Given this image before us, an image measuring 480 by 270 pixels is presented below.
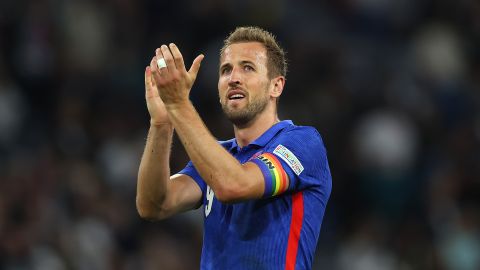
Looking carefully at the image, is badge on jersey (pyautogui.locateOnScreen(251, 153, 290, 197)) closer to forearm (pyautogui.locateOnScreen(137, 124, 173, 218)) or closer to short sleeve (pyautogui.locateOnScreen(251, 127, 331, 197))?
short sleeve (pyautogui.locateOnScreen(251, 127, 331, 197))

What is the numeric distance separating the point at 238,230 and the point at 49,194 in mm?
5069

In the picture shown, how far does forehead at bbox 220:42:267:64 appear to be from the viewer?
5410 mm

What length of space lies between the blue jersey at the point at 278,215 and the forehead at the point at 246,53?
17.9 inches

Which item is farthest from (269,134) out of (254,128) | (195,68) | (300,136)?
(195,68)

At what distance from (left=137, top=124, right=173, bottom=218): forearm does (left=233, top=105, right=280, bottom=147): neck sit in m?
0.37

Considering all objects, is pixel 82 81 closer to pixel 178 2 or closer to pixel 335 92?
pixel 178 2

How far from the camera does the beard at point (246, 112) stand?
5281 millimetres

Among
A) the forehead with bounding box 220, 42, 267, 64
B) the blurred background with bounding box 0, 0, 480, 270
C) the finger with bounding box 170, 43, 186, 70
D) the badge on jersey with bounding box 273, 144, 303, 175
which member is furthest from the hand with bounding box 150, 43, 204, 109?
the blurred background with bounding box 0, 0, 480, 270

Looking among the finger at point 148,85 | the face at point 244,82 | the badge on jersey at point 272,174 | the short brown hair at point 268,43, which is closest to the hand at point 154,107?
the finger at point 148,85

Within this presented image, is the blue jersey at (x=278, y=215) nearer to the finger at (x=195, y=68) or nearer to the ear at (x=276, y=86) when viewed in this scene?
the ear at (x=276, y=86)

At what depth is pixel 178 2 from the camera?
12.5 metres

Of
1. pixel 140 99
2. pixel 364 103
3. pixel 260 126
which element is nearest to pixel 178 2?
pixel 140 99

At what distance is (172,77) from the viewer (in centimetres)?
475

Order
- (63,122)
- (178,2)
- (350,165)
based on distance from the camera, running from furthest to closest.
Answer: (178,2) → (350,165) → (63,122)
